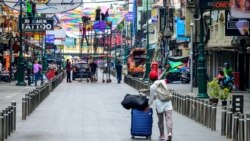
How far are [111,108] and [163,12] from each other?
188 ft

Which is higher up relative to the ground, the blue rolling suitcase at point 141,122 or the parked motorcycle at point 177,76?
the blue rolling suitcase at point 141,122

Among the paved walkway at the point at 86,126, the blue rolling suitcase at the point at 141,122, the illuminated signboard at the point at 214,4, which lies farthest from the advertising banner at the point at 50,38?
the blue rolling suitcase at the point at 141,122

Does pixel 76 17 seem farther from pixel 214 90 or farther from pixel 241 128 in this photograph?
pixel 241 128

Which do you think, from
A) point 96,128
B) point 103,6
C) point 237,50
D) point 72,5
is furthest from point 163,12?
point 96,128

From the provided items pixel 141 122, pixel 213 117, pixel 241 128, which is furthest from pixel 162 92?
pixel 213 117

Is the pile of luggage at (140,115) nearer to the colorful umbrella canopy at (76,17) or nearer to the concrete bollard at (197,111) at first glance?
the concrete bollard at (197,111)

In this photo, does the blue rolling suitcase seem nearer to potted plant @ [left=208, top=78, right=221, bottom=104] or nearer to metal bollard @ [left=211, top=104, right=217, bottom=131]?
metal bollard @ [left=211, top=104, right=217, bottom=131]

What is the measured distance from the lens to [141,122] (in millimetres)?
18125

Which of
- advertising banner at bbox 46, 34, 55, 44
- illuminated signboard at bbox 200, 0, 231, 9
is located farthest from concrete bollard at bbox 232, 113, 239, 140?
advertising banner at bbox 46, 34, 55, 44

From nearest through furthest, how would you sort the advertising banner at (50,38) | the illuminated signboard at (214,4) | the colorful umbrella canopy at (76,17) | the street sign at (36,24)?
the illuminated signboard at (214,4), the street sign at (36,24), the advertising banner at (50,38), the colorful umbrella canopy at (76,17)

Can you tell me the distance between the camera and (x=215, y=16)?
54.2 metres

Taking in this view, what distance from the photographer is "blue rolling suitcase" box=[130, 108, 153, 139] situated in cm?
1798

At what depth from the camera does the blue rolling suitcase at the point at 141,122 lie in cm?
1798

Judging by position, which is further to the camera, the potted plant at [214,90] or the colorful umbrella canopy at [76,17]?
the colorful umbrella canopy at [76,17]
